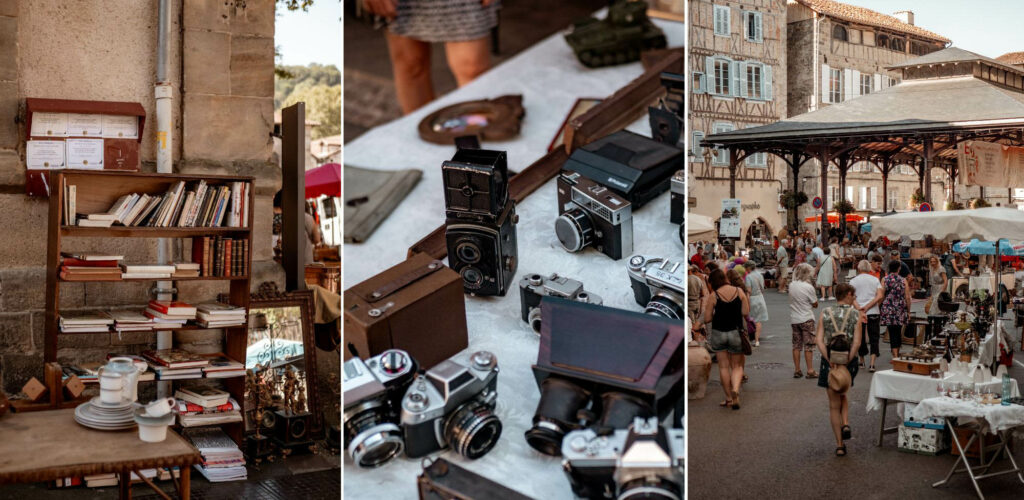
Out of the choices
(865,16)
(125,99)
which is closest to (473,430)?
(125,99)

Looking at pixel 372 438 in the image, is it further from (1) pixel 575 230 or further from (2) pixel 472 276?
(1) pixel 575 230

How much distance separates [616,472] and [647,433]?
0.11 metres

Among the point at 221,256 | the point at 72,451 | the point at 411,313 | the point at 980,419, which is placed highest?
the point at 221,256

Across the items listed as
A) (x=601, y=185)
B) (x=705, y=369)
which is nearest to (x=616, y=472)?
(x=601, y=185)

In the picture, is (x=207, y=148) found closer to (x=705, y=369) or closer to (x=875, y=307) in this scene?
(x=705, y=369)

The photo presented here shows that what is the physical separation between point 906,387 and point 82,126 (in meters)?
5.05

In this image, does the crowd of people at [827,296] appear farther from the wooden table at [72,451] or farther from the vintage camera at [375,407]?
the vintage camera at [375,407]

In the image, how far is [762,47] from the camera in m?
7.02

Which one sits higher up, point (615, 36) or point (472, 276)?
point (615, 36)

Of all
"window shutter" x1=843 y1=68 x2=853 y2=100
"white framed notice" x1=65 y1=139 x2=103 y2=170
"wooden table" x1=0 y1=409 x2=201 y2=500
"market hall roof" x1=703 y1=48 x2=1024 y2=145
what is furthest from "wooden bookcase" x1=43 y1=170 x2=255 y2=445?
"window shutter" x1=843 y1=68 x2=853 y2=100

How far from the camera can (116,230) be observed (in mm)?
4754

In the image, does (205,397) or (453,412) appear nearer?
(453,412)

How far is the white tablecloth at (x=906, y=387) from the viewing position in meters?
5.81

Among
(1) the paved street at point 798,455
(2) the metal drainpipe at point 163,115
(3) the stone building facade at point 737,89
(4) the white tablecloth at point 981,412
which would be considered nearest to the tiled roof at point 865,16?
(3) the stone building facade at point 737,89
